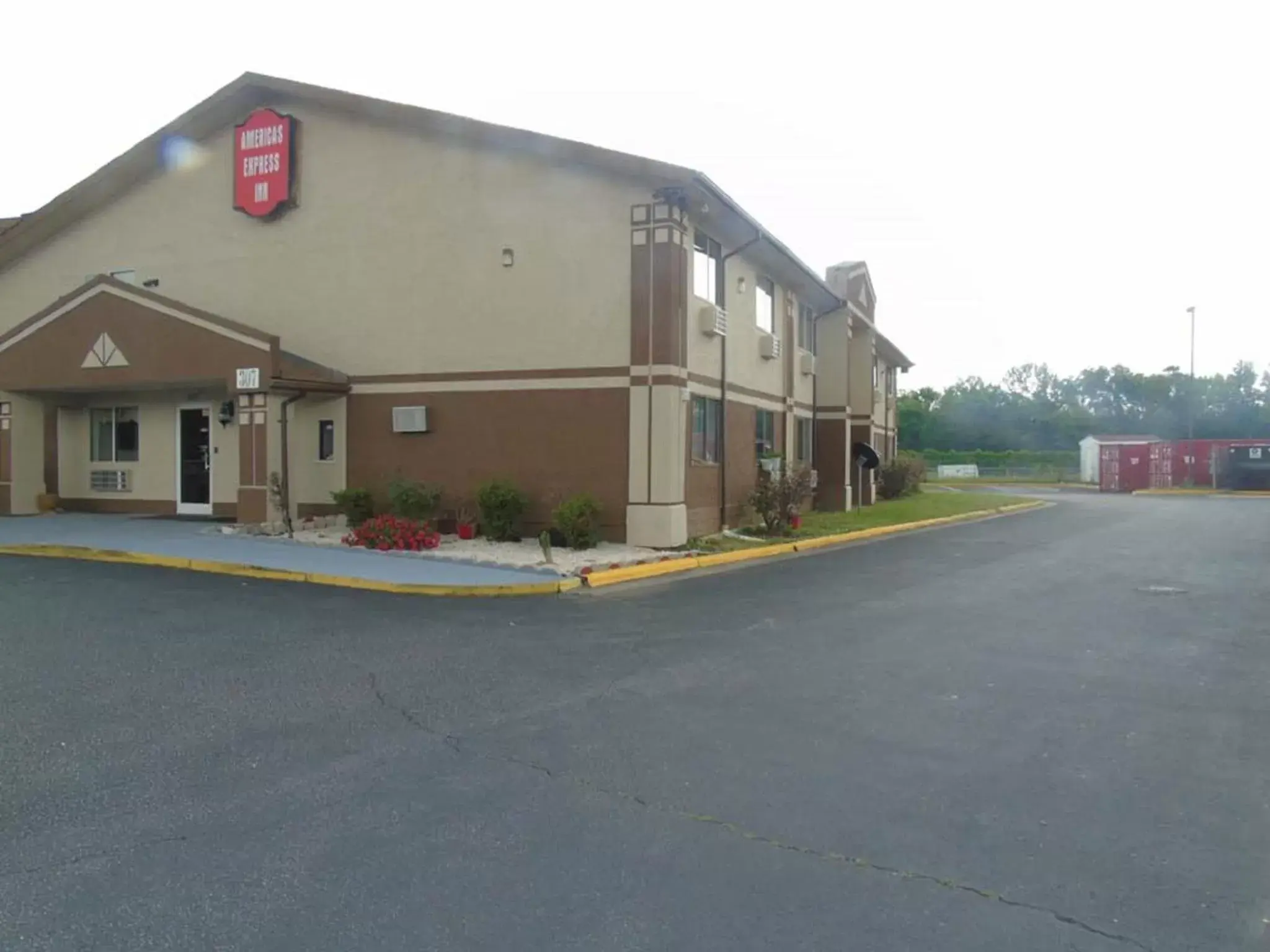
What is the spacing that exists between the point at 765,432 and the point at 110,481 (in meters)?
14.3

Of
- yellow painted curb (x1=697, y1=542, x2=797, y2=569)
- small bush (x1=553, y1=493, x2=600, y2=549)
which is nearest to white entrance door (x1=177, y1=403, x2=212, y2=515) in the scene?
small bush (x1=553, y1=493, x2=600, y2=549)

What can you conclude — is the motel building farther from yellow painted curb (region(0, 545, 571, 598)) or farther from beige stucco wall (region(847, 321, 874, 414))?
beige stucco wall (region(847, 321, 874, 414))

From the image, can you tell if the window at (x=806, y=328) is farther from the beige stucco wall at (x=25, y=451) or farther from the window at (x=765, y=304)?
the beige stucco wall at (x=25, y=451)

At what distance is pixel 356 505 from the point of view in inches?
648

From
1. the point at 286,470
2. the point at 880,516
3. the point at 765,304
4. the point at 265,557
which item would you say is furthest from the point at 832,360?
the point at 265,557

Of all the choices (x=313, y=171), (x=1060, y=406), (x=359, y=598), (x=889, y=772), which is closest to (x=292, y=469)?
(x=313, y=171)

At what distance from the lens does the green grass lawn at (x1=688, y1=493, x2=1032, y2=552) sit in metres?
16.4

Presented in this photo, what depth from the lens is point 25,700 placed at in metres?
6.04

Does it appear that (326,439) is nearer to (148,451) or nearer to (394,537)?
(394,537)

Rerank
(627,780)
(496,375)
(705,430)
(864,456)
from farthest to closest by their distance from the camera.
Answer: (864,456)
(705,430)
(496,375)
(627,780)

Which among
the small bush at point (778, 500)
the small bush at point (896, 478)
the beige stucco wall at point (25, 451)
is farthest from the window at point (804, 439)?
the beige stucco wall at point (25, 451)

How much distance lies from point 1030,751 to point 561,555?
9084 mm

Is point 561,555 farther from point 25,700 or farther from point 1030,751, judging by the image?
point 1030,751

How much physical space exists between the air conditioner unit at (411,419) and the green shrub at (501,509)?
Result: 1.82 metres
